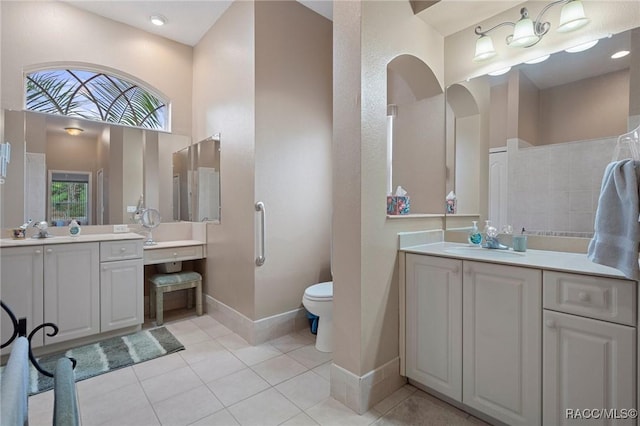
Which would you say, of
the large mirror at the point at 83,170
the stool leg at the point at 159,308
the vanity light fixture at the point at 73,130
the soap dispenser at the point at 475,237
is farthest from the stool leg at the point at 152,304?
the soap dispenser at the point at 475,237

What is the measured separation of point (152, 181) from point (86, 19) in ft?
5.38

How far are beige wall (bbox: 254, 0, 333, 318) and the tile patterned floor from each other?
0.51 metres

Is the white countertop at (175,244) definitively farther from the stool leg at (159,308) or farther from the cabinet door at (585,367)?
the cabinet door at (585,367)

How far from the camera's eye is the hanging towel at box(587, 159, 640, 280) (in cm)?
110

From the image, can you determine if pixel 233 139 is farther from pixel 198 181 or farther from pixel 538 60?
pixel 538 60

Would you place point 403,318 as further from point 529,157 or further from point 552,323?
point 529,157

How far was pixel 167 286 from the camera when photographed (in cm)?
294

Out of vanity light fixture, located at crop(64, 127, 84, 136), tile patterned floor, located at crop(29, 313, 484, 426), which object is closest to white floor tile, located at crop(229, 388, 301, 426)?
tile patterned floor, located at crop(29, 313, 484, 426)

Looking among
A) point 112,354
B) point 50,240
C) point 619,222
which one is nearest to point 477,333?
point 619,222

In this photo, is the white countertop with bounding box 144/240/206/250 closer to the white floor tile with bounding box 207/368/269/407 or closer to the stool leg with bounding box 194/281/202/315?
the stool leg with bounding box 194/281/202/315

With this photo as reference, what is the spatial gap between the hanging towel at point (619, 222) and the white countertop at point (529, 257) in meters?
0.09

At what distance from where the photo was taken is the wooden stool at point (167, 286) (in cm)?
291

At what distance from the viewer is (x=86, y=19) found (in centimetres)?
288

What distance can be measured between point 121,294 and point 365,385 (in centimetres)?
225
